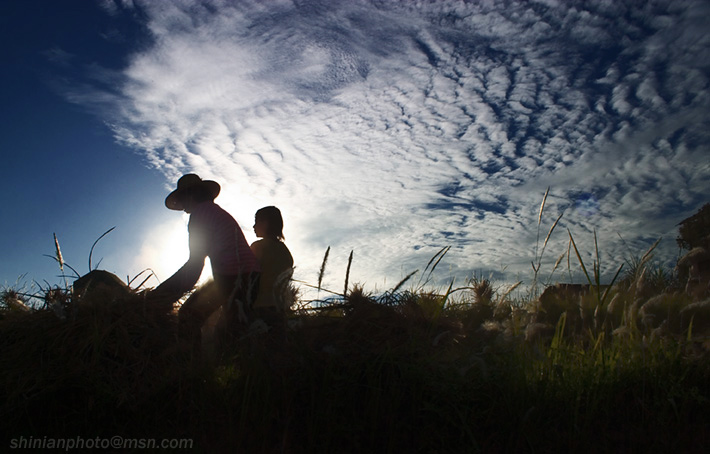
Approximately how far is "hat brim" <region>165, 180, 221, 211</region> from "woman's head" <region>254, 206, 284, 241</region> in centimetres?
75

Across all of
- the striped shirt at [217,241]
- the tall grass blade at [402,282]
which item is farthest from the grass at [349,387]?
the striped shirt at [217,241]

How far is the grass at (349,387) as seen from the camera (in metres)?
2.63

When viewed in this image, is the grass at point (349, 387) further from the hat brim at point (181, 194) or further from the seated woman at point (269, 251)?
the seated woman at point (269, 251)

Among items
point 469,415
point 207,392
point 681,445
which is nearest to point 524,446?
point 469,415

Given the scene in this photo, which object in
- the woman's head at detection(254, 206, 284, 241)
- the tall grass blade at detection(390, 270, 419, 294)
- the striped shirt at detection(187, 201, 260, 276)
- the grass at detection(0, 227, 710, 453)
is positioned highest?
the woman's head at detection(254, 206, 284, 241)

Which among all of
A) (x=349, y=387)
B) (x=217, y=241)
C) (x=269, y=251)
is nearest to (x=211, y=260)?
(x=217, y=241)

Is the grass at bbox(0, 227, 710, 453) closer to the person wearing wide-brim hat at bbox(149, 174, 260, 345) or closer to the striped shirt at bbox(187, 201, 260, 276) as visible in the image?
the person wearing wide-brim hat at bbox(149, 174, 260, 345)

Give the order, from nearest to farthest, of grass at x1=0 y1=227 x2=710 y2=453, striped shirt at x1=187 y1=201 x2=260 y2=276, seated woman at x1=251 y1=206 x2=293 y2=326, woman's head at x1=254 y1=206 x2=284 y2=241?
grass at x1=0 y1=227 x2=710 y2=453 < striped shirt at x1=187 y1=201 x2=260 y2=276 < seated woman at x1=251 y1=206 x2=293 y2=326 < woman's head at x1=254 y1=206 x2=284 y2=241

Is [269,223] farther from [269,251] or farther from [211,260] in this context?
[211,260]

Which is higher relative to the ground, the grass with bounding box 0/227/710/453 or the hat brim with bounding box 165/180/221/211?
the hat brim with bounding box 165/180/221/211

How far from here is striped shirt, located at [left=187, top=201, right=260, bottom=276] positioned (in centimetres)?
466

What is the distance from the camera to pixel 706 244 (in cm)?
675

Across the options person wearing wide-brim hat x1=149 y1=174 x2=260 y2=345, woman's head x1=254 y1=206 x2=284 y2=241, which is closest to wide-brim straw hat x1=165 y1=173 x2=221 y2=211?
person wearing wide-brim hat x1=149 y1=174 x2=260 y2=345

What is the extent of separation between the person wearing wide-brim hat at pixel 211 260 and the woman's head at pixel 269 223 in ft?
3.08
